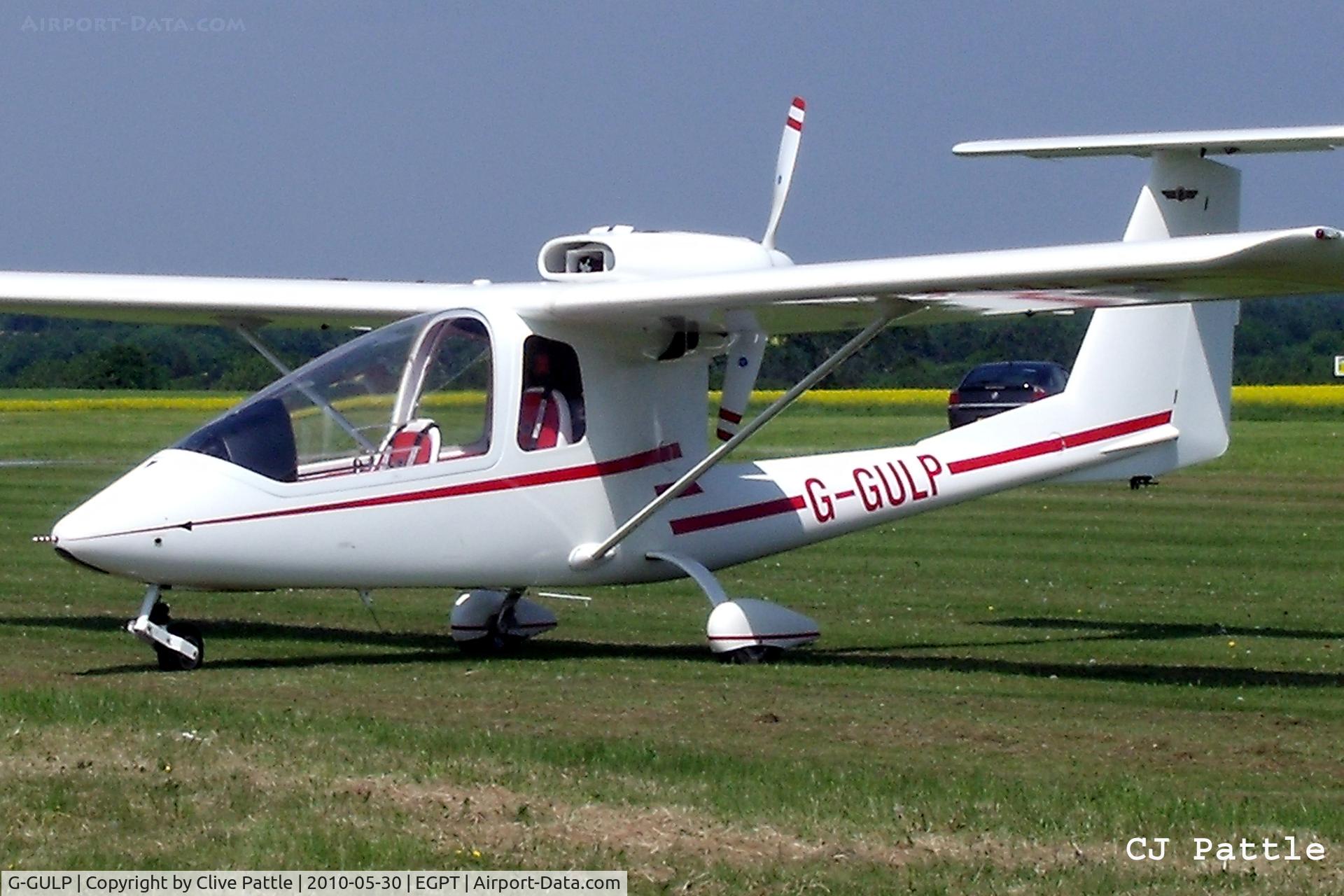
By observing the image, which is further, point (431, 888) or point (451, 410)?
point (451, 410)

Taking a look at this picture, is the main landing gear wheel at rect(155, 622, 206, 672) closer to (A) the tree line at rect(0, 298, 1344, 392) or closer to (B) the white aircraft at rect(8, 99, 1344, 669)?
(B) the white aircraft at rect(8, 99, 1344, 669)

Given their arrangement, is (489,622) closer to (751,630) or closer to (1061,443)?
(751,630)

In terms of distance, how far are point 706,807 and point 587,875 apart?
3.85 ft

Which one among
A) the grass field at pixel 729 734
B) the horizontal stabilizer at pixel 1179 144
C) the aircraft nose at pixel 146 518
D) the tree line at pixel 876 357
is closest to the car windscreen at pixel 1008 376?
the tree line at pixel 876 357

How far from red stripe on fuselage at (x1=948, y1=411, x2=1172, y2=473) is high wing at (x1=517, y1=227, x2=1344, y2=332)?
1.67 m

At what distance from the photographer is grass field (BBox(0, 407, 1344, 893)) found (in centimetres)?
710

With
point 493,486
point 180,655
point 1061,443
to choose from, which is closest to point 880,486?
point 1061,443

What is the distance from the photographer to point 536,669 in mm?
12594

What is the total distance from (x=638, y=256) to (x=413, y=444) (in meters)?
1.96

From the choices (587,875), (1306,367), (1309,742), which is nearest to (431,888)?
(587,875)

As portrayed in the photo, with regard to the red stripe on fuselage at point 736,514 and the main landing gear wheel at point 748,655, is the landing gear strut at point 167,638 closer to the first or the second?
the main landing gear wheel at point 748,655

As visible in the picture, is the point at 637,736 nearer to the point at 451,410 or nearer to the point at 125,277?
the point at 451,410

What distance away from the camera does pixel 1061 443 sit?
15.1 meters

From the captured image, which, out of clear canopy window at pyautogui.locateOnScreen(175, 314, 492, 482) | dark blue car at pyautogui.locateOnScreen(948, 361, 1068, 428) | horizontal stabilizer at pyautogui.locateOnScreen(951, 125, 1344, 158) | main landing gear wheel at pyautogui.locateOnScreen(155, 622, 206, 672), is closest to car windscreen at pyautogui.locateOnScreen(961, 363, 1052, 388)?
dark blue car at pyautogui.locateOnScreen(948, 361, 1068, 428)
